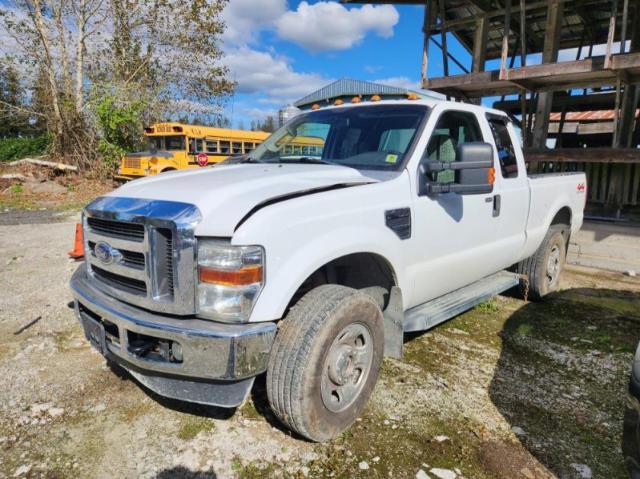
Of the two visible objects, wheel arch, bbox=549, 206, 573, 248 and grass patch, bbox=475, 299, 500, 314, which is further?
wheel arch, bbox=549, 206, 573, 248

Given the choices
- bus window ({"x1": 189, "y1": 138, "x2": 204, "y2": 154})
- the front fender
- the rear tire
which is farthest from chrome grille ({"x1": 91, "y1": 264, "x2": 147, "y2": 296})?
bus window ({"x1": 189, "y1": 138, "x2": 204, "y2": 154})

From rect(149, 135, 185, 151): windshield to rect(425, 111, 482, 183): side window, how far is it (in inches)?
523

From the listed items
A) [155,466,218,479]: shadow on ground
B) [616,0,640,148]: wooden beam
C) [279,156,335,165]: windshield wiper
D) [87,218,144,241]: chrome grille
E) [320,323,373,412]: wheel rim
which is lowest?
[155,466,218,479]: shadow on ground

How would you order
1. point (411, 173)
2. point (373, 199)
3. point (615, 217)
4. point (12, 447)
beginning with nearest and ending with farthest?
point (12, 447), point (373, 199), point (411, 173), point (615, 217)

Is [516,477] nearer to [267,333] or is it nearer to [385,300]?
[385,300]

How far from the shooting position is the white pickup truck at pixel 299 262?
222 centimetres

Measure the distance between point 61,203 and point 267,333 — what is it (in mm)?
14062

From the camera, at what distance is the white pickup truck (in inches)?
87.5

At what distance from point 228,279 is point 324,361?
70 centimetres

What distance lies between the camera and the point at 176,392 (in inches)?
94.0

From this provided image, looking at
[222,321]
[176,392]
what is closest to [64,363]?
[176,392]

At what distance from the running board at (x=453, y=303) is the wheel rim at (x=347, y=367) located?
47 centimetres

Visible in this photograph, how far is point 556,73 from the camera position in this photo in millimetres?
7598

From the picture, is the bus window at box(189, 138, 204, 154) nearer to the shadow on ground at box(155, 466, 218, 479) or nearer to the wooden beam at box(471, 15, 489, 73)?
the wooden beam at box(471, 15, 489, 73)
